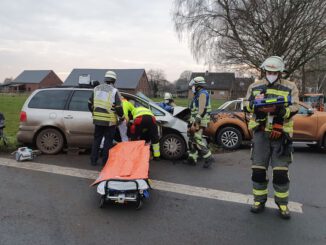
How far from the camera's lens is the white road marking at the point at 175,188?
476cm

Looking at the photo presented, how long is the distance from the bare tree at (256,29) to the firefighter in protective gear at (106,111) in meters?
15.7

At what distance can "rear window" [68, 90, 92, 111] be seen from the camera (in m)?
7.25

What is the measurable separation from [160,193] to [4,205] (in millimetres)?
2170

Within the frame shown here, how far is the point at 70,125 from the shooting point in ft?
23.4

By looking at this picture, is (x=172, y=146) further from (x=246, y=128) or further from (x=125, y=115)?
(x=246, y=128)

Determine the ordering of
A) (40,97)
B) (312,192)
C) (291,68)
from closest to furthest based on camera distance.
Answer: (312,192) → (40,97) → (291,68)

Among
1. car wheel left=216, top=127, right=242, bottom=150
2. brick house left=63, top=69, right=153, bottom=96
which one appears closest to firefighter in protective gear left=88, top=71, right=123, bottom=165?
car wheel left=216, top=127, right=242, bottom=150

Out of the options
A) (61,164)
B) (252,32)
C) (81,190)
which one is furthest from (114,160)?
(252,32)

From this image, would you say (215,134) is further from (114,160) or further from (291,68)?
(291,68)

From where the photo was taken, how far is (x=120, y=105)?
617 centimetres

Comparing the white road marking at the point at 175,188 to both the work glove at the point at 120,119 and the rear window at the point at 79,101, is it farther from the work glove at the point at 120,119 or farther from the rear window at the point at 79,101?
the rear window at the point at 79,101

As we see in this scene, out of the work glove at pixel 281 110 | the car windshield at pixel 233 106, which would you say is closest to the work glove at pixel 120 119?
the work glove at pixel 281 110

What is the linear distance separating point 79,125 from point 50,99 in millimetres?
963

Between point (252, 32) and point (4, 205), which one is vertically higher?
point (252, 32)
